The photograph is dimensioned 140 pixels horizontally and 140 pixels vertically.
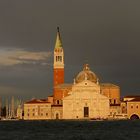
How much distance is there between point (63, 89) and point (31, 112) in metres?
9.91

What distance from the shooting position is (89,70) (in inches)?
6457

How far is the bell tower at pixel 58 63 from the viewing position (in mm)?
168625

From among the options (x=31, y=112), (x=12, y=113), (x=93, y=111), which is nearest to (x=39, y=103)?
(x=31, y=112)

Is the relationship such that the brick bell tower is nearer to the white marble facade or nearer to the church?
the church

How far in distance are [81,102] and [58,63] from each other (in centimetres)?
2125

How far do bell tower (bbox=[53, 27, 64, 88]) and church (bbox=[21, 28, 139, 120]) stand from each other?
6.02 feet

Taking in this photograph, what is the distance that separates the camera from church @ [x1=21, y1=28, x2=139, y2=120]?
150500mm

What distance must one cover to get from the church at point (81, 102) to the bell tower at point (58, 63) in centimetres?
183

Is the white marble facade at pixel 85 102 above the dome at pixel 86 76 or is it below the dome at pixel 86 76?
below
